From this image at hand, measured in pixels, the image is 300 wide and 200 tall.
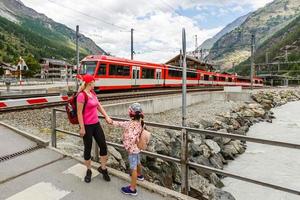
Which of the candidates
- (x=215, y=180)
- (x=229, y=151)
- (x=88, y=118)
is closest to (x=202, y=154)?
(x=215, y=180)

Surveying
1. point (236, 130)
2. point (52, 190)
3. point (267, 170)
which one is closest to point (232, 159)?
point (267, 170)

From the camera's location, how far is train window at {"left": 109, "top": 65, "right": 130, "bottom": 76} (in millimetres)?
Answer: 21953

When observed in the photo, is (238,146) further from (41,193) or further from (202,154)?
(41,193)

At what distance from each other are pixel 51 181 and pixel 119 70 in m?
18.1

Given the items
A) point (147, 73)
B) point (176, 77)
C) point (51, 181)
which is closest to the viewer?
point (51, 181)

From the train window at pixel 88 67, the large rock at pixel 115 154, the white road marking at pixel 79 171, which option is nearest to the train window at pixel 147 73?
the train window at pixel 88 67

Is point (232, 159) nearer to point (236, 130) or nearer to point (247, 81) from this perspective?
point (236, 130)

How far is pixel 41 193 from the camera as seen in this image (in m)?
4.59

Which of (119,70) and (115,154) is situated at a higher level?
(119,70)

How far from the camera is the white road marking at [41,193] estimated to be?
14.6ft

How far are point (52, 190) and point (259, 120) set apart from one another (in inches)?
1010

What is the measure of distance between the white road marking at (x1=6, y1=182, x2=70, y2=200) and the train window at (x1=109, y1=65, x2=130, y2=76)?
1733cm

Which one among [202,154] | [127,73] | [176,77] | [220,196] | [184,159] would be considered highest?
[127,73]

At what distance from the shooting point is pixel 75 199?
14.4 feet
